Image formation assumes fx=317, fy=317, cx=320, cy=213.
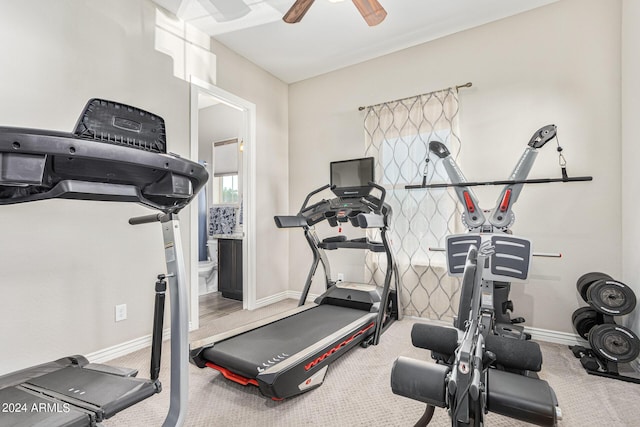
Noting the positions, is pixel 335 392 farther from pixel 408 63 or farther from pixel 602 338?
pixel 408 63

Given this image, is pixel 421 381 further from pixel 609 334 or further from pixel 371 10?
pixel 371 10

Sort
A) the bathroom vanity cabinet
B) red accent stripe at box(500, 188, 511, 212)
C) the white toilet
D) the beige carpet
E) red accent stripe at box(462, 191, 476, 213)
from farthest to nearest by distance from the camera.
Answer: the white toilet → the bathroom vanity cabinet → red accent stripe at box(462, 191, 476, 213) → red accent stripe at box(500, 188, 511, 212) → the beige carpet

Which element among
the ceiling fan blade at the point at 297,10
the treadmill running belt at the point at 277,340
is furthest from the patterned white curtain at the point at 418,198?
the ceiling fan blade at the point at 297,10

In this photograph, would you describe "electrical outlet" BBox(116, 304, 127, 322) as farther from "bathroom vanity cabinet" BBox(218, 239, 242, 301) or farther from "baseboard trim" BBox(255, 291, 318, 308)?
"bathroom vanity cabinet" BBox(218, 239, 242, 301)

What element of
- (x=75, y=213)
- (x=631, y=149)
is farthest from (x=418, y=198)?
(x=75, y=213)

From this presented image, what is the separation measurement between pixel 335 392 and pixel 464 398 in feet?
3.40

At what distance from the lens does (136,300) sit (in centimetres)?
262

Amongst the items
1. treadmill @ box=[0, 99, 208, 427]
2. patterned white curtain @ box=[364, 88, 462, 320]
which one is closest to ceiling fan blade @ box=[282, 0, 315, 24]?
patterned white curtain @ box=[364, 88, 462, 320]

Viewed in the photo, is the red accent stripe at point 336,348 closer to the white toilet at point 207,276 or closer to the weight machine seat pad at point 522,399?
the weight machine seat pad at point 522,399

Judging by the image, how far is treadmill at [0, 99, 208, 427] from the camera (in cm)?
91

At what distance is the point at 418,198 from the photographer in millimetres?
3389

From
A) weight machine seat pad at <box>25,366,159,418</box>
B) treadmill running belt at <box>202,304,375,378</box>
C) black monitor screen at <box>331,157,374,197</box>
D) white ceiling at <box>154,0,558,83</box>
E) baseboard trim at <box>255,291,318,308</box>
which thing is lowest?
baseboard trim at <box>255,291,318,308</box>

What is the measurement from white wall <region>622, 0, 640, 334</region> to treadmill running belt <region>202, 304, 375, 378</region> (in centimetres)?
196

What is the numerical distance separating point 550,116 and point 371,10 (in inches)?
71.3
